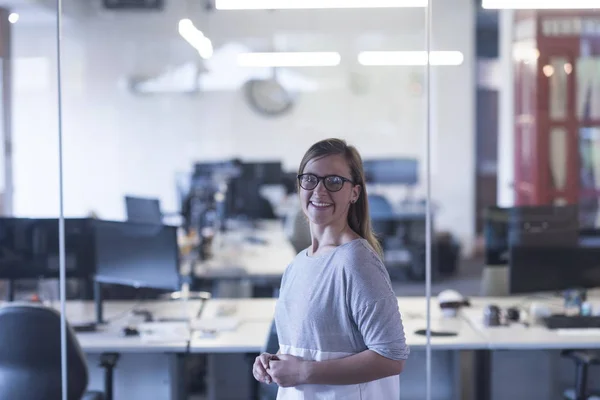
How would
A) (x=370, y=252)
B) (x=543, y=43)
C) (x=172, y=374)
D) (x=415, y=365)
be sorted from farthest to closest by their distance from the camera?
1. (x=543, y=43)
2. (x=172, y=374)
3. (x=415, y=365)
4. (x=370, y=252)

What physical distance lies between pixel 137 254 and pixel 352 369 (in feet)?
7.94

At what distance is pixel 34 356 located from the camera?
3398 mm

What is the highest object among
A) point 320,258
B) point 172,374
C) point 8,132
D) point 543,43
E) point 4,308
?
point 543,43

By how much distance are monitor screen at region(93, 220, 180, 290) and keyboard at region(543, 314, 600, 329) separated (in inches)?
73.9

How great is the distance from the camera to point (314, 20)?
8.35m

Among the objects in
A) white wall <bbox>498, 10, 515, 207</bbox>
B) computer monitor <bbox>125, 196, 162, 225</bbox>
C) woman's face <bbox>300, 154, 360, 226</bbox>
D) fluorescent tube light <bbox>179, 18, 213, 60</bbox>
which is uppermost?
fluorescent tube light <bbox>179, 18, 213, 60</bbox>

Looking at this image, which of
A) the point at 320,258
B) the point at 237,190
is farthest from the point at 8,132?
the point at 320,258

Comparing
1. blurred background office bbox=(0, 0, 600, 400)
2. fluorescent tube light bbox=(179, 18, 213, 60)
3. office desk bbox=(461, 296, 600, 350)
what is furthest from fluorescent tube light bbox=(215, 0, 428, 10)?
fluorescent tube light bbox=(179, 18, 213, 60)

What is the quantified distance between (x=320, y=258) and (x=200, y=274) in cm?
363

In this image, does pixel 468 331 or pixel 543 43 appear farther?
pixel 543 43

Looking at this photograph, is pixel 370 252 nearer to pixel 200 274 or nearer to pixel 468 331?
pixel 468 331

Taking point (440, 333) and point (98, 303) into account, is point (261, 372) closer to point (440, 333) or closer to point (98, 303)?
point (440, 333)

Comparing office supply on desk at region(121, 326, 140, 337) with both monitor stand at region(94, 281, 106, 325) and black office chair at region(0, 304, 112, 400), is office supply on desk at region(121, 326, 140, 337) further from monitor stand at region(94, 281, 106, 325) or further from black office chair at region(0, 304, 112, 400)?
black office chair at region(0, 304, 112, 400)

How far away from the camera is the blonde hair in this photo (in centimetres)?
227
